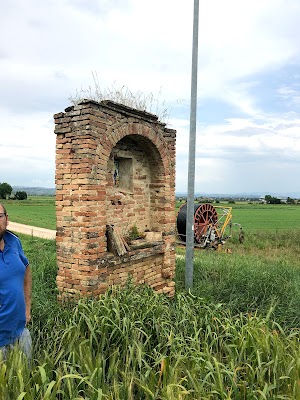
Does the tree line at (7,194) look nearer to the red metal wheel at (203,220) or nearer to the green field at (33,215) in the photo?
the green field at (33,215)

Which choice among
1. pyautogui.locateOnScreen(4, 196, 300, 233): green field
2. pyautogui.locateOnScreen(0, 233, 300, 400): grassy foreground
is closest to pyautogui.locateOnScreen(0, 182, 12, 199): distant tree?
pyautogui.locateOnScreen(4, 196, 300, 233): green field

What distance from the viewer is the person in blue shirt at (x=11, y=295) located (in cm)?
330

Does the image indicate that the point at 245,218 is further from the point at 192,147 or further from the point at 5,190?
the point at 5,190

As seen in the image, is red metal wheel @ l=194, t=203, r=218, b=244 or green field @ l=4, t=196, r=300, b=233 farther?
green field @ l=4, t=196, r=300, b=233

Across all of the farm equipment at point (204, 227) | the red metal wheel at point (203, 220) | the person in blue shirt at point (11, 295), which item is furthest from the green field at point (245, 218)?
the person in blue shirt at point (11, 295)

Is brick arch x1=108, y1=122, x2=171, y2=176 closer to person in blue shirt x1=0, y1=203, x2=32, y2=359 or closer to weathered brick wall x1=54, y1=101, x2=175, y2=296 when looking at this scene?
weathered brick wall x1=54, y1=101, x2=175, y2=296

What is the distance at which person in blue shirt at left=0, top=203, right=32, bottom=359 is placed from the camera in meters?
3.30

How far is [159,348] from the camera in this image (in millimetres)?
4082

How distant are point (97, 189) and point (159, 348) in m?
2.50

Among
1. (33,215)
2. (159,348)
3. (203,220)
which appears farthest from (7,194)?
(159,348)

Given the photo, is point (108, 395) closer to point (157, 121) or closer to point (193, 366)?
point (193, 366)

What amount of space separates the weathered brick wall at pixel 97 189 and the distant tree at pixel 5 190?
5720 centimetres

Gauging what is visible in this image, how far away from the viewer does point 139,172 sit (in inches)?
280

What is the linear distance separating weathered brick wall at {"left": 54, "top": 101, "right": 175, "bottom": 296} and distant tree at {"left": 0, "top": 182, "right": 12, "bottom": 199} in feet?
188
